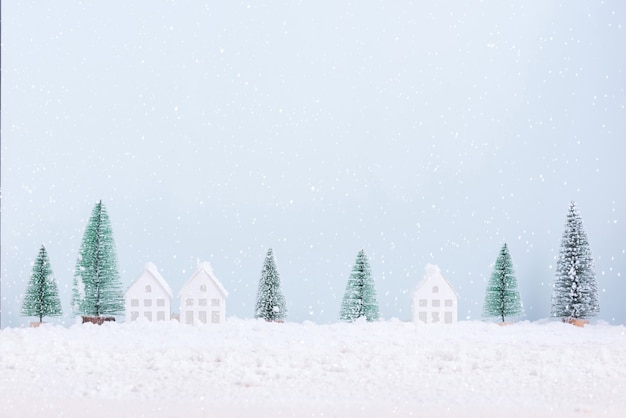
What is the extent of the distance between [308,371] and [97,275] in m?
2.22

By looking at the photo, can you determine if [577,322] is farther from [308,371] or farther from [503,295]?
[308,371]

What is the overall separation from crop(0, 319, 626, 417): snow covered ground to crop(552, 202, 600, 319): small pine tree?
38 centimetres

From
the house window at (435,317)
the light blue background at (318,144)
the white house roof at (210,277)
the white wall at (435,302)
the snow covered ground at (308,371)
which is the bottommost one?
the snow covered ground at (308,371)

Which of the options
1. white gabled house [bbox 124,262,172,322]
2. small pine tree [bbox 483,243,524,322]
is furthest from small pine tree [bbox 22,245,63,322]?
small pine tree [bbox 483,243,524,322]

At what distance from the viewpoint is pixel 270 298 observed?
609 cm

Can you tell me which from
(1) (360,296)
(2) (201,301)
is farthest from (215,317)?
(1) (360,296)

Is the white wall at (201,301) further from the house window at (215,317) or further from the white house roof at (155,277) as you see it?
the white house roof at (155,277)

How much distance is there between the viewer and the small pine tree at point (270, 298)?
6086 millimetres

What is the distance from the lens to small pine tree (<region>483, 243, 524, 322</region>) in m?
6.34

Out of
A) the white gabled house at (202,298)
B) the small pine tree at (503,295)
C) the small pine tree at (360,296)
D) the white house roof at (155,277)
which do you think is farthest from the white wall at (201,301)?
the small pine tree at (503,295)

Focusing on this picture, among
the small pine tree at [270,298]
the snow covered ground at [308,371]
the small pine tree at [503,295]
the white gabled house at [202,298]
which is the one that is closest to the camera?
the snow covered ground at [308,371]

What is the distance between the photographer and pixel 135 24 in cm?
654

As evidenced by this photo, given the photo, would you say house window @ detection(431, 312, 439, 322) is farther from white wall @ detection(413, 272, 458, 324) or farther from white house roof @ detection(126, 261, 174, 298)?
white house roof @ detection(126, 261, 174, 298)

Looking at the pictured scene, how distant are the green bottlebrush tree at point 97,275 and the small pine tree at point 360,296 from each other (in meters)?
1.67
